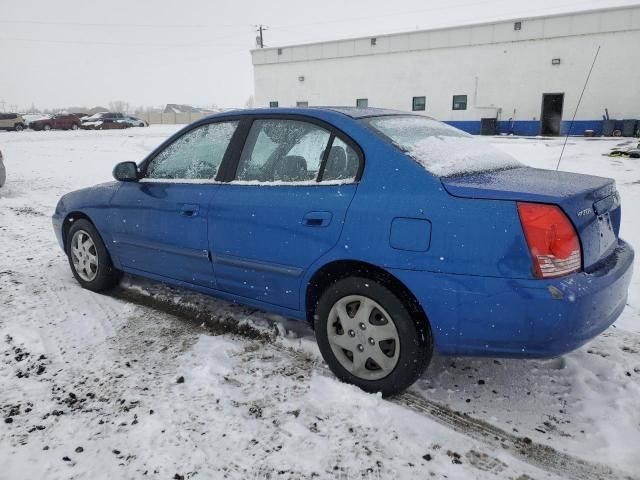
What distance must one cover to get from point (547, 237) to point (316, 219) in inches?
47.5

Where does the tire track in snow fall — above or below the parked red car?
Answer: below

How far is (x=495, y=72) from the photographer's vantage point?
27109 millimetres

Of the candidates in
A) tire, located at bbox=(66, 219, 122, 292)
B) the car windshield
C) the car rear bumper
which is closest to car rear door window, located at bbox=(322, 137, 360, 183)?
the car windshield

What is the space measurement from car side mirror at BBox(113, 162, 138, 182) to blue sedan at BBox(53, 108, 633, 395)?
0.17 m

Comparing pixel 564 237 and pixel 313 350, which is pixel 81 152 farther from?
pixel 564 237

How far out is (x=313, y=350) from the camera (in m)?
3.29

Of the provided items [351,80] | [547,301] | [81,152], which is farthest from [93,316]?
[351,80]

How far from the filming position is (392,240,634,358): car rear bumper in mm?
2219

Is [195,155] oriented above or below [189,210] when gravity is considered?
above

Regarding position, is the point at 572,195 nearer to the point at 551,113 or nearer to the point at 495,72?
the point at 551,113

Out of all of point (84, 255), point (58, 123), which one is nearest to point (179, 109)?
point (58, 123)

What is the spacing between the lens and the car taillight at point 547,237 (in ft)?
7.25

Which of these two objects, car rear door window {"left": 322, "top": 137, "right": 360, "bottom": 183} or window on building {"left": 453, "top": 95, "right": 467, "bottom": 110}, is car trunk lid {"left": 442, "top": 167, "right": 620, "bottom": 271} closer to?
car rear door window {"left": 322, "top": 137, "right": 360, "bottom": 183}

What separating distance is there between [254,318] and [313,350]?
71 centimetres
